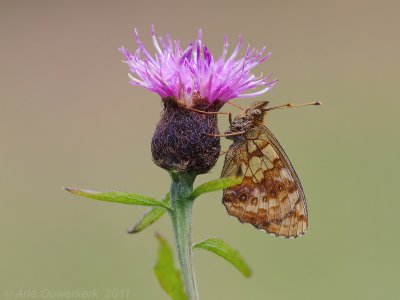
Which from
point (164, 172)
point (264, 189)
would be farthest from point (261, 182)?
point (164, 172)

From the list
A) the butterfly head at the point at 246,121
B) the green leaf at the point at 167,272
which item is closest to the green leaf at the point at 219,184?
the green leaf at the point at 167,272

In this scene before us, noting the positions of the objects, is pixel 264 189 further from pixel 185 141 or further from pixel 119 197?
pixel 119 197

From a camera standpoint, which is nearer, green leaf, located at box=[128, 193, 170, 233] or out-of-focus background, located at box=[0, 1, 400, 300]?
green leaf, located at box=[128, 193, 170, 233]

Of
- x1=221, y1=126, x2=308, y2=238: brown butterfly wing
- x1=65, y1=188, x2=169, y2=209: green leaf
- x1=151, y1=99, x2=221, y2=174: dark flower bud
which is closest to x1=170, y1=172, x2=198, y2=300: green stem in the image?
x1=151, y1=99, x2=221, y2=174: dark flower bud

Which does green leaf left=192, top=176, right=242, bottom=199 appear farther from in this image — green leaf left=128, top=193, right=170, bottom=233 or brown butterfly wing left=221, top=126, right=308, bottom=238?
brown butterfly wing left=221, top=126, right=308, bottom=238

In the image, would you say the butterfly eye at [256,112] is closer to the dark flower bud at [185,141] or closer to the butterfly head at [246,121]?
the butterfly head at [246,121]

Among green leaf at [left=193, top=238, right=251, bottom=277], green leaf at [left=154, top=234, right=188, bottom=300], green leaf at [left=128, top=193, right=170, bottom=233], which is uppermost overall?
green leaf at [left=128, top=193, right=170, bottom=233]
